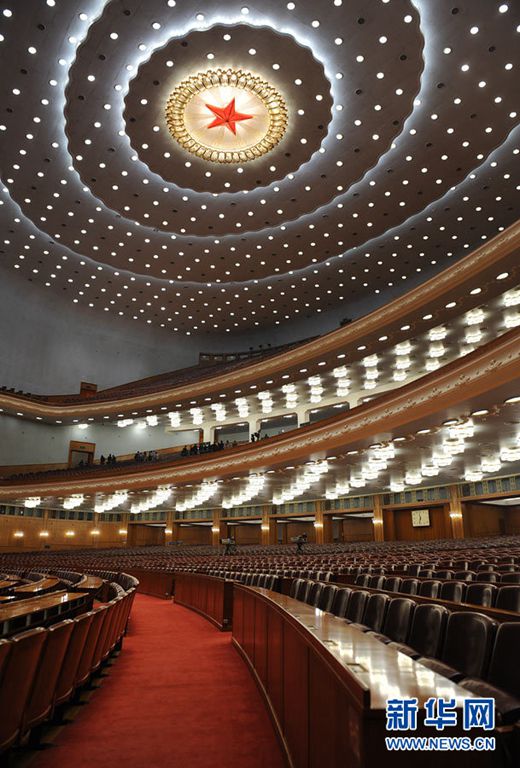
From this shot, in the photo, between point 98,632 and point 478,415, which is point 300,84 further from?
point 98,632

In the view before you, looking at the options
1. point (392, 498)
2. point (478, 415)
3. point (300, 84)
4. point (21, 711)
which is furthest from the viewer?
point (392, 498)

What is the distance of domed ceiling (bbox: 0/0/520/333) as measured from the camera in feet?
39.9

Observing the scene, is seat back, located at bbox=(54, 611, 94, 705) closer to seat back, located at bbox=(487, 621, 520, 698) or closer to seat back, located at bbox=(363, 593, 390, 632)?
seat back, located at bbox=(363, 593, 390, 632)

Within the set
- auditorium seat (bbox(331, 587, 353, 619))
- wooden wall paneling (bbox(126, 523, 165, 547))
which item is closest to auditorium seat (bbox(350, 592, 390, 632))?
auditorium seat (bbox(331, 587, 353, 619))

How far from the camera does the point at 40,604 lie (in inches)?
165

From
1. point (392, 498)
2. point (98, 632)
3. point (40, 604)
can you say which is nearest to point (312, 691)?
point (98, 632)

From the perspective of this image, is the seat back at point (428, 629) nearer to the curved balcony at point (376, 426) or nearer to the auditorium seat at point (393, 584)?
the auditorium seat at point (393, 584)

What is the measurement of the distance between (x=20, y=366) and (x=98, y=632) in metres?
25.3

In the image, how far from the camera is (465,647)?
2137mm

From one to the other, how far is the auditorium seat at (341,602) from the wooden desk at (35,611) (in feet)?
7.19

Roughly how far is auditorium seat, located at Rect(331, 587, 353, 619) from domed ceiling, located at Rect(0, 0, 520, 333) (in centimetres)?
1272

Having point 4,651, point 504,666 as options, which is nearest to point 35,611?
point 4,651

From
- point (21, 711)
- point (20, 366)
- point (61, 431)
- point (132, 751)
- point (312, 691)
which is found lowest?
point (132, 751)

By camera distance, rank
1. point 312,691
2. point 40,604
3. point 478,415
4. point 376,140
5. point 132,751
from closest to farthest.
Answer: point 312,691
point 132,751
point 40,604
point 478,415
point 376,140
